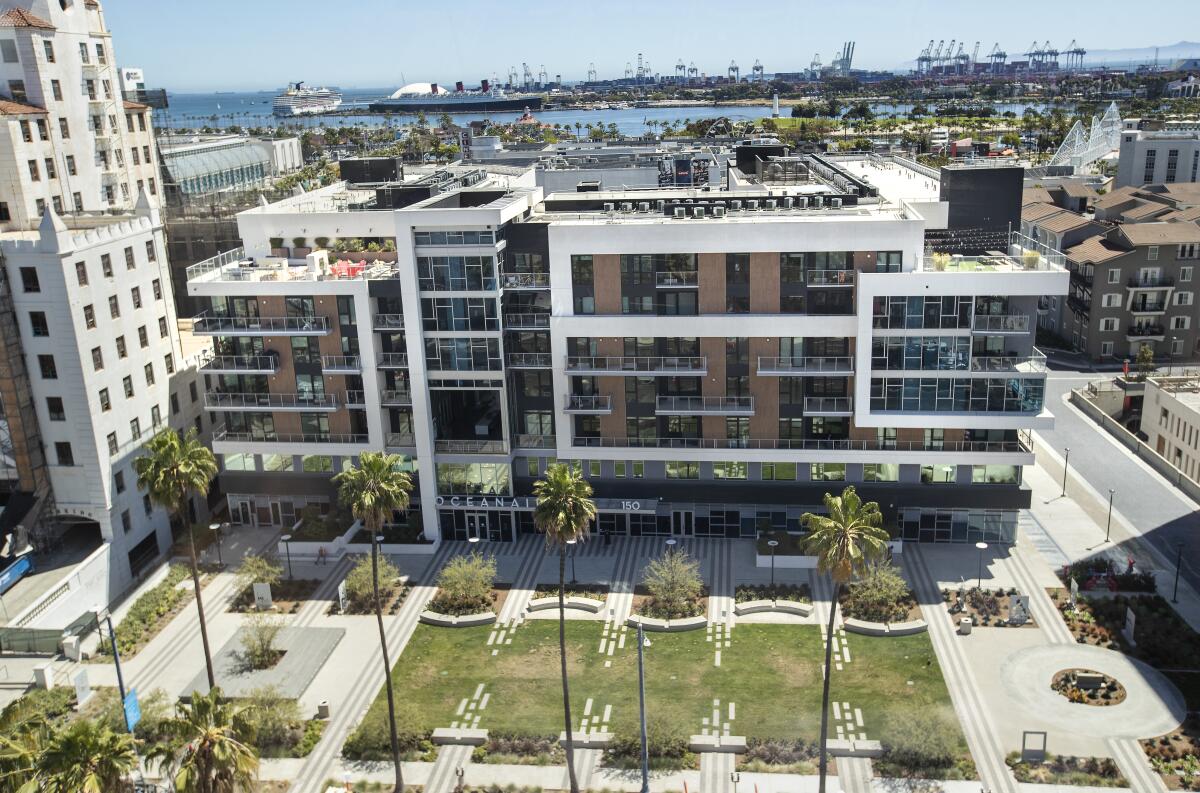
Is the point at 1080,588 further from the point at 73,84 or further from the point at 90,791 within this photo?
the point at 73,84

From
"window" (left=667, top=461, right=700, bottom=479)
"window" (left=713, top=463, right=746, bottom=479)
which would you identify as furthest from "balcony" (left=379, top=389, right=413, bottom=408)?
"window" (left=713, top=463, right=746, bottom=479)

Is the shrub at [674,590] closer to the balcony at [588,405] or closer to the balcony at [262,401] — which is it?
the balcony at [588,405]

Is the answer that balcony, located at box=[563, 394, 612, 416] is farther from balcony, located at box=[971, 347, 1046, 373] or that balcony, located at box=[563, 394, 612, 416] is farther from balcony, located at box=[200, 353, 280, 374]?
balcony, located at box=[971, 347, 1046, 373]

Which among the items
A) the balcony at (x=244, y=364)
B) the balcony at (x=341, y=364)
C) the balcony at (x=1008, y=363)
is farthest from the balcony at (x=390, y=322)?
the balcony at (x=1008, y=363)

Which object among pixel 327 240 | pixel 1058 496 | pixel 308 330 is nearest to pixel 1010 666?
pixel 1058 496

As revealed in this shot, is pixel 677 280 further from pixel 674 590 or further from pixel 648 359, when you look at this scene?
pixel 674 590

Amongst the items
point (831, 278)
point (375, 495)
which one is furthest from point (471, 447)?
point (831, 278)
